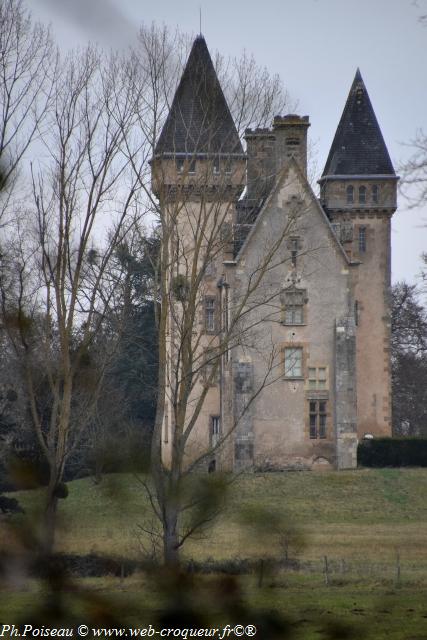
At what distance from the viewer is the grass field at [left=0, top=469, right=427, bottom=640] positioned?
2217 cm

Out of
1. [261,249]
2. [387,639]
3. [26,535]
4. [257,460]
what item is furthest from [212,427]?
[387,639]

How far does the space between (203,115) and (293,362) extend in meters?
22.6

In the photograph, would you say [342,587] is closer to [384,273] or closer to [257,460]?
[257,460]

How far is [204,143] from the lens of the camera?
108 feet

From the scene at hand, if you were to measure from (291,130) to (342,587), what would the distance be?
3143cm

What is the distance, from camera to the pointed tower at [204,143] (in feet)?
102

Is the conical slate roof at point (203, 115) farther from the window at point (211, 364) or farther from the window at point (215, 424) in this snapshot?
the window at point (215, 424)

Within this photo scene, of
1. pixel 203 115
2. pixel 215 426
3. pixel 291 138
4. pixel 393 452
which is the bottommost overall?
pixel 393 452

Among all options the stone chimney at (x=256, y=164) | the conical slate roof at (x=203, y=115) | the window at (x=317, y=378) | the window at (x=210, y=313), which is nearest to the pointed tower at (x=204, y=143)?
the conical slate roof at (x=203, y=115)

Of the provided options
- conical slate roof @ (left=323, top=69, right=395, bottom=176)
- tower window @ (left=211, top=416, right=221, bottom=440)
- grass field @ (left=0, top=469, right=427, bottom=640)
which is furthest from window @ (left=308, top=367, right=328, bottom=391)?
conical slate roof @ (left=323, top=69, right=395, bottom=176)

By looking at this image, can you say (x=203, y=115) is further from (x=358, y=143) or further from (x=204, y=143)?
(x=358, y=143)

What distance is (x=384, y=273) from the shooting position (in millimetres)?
60781

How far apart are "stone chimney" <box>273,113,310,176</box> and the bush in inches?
450

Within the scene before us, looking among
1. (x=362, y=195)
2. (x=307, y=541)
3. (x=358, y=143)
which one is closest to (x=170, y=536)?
(x=307, y=541)
